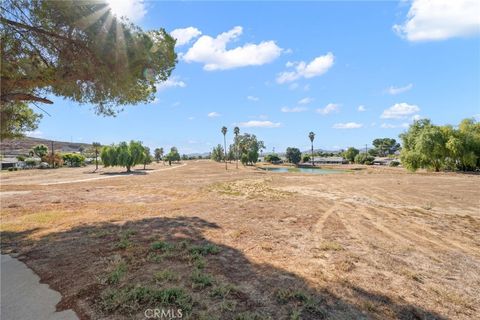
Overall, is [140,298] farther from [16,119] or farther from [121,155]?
[121,155]

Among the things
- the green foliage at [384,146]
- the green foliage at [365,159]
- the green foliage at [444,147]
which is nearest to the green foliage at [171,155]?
the green foliage at [365,159]

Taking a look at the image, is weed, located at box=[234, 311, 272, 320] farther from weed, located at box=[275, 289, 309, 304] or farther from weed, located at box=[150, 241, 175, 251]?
weed, located at box=[150, 241, 175, 251]

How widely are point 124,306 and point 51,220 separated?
30.0 feet

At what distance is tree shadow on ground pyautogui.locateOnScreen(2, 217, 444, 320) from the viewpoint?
172 inches

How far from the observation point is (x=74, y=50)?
9547 millimetres

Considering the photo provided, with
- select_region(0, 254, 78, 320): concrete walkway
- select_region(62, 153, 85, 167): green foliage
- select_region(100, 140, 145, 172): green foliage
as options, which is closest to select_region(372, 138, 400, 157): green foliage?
select_region(100, 140, 145, 172): green foliage

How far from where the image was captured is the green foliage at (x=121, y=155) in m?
58.2

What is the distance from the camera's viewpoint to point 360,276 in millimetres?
5918

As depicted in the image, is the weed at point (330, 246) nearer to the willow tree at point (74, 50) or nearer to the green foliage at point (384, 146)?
the willow tree at point (74, 50)

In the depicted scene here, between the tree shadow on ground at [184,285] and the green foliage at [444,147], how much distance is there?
4313 cm

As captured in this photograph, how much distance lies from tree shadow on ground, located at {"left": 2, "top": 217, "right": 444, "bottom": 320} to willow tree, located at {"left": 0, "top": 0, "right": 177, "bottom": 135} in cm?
565

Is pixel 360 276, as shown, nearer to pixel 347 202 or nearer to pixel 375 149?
pixel 347 202

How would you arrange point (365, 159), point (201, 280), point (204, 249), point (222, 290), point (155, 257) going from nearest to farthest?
point (222, 290) < point (201, 280) < point (155, 257) < point (204, 249) < point (365, 159)

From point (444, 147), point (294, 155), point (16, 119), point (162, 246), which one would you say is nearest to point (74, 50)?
Answer: point (16, 119)
